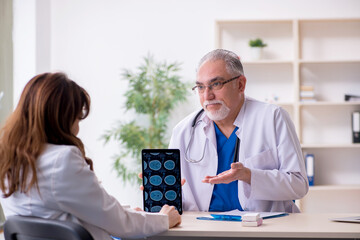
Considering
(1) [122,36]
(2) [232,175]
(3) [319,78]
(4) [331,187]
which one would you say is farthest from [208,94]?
(1) [122,36]

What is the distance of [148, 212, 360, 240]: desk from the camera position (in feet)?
5.54

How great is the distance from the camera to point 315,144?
16.3 ft

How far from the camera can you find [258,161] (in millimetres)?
2350

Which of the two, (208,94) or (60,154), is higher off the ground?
(208,94)

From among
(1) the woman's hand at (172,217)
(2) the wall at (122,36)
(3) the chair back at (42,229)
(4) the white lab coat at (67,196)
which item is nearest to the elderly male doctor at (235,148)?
(1) the woman's hand at (172,217)

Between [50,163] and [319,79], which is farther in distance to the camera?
[319,79]

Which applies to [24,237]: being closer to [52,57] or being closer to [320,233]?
[320,233]

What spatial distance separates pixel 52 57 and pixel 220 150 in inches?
138

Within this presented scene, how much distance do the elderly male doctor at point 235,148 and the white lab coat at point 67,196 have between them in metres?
0.81

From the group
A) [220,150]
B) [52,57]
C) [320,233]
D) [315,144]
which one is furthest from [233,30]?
[320,233]

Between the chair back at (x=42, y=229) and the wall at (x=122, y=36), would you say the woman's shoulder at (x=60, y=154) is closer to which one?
the chair back at (x=42, y=229)

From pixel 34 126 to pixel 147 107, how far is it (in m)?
3.51

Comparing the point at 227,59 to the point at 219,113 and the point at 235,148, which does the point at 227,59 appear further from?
the point at 235,148

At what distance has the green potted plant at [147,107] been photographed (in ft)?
16.3
